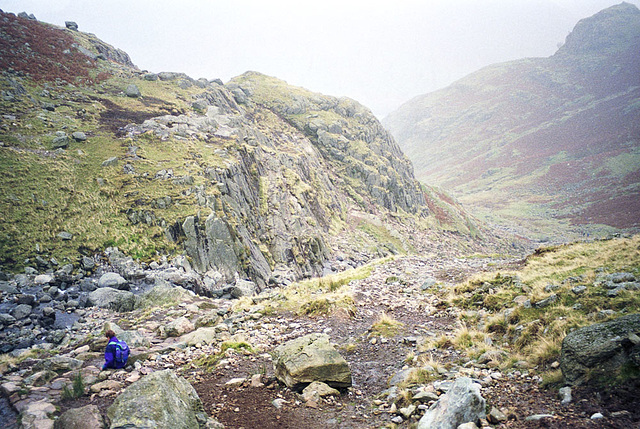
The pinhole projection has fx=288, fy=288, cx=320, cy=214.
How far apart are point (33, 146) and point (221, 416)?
85.0 feet

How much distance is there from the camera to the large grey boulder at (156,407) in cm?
499

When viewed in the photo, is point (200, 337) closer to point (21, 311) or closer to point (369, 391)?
point (369, 391)

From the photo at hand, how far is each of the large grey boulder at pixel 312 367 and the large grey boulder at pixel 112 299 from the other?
1074 centimetres

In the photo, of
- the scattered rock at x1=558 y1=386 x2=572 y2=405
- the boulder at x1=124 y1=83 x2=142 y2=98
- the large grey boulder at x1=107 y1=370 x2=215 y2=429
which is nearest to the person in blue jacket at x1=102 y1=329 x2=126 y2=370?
the large grey boulder at x1=107 y1=370 x2=215 y2=429

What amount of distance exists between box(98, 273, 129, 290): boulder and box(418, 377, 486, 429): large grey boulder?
16436mm

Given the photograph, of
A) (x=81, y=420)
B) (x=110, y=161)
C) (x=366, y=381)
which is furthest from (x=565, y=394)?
(x=110, y=161)

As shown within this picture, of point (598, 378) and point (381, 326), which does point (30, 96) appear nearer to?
point (381, 326)

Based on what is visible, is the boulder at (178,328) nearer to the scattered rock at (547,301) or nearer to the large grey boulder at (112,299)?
the large grey boulder at (112,299)

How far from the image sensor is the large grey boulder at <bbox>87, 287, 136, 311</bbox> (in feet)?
47.2

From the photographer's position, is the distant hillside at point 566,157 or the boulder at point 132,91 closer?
the boulder at point 132,91

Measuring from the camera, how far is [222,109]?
130 feet

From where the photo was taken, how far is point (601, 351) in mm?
5297

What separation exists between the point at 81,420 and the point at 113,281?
40.3 ft

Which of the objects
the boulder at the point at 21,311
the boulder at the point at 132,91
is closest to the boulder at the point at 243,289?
the boulder at the point at 21,311
